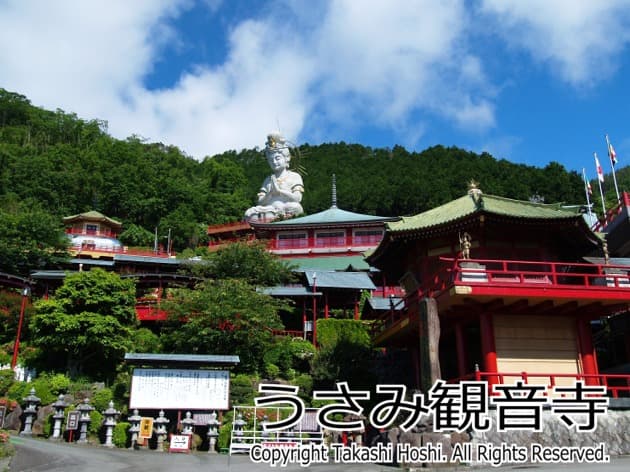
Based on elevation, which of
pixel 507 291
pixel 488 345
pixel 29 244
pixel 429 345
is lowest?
pixel 429 345

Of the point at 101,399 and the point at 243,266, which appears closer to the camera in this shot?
the point at 101,399

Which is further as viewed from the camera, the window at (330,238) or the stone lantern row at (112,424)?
the window at (330,238)

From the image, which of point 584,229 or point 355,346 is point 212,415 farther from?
point 584,229

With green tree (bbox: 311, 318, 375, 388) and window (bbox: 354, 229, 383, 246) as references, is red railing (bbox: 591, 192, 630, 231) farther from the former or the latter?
window (bbox: 354, 229, 383, 246)

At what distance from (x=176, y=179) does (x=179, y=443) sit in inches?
2389

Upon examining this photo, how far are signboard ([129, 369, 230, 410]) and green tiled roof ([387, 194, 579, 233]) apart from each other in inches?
343

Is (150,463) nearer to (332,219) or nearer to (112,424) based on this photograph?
(112,424)

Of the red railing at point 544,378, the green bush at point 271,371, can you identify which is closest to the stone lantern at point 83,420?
the green bush at point 271,371

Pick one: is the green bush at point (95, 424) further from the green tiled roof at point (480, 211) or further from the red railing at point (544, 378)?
the green tiled roof at point (480, 211)

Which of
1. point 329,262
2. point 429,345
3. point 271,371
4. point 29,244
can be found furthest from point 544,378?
point 29,244

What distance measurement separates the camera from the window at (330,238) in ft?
168

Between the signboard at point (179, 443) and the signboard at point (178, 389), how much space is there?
1103 millimetres

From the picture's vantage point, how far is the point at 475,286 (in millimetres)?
17328

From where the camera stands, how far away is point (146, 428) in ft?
58.7
